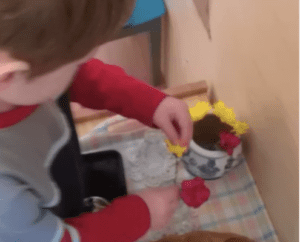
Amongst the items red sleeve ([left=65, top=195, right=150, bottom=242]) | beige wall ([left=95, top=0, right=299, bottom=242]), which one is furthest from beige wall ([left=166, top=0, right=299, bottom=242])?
red sleeve ([left=65, top=195, right=150, bottom=242])

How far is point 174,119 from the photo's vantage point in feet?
1.94

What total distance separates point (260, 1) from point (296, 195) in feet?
0.92

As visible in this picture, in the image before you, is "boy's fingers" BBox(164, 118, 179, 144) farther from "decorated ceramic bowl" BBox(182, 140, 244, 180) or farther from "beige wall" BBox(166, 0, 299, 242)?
"beige wall" BBox(166, 0, 299, 242)

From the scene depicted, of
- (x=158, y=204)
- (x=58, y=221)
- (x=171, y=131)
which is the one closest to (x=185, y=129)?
(x=171, y=131)

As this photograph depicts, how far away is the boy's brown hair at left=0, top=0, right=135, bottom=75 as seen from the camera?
25 centimetres

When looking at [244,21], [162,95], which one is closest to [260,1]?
[244,21]

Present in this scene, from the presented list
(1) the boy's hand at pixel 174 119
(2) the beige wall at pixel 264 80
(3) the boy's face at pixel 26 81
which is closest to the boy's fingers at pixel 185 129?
(1) the boy's hand at pixel 174 119

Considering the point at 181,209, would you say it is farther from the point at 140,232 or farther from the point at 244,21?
the point at 244,21

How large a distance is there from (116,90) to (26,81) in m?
0.28

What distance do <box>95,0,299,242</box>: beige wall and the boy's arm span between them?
22 centimetres

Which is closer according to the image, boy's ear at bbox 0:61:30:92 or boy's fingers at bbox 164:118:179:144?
boy's ear at bbox 0:61:30:92

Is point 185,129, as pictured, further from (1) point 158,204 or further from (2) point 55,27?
(2) point 55,27

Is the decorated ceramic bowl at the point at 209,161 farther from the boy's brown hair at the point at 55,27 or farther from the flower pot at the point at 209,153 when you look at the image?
the boy's brown hair at the point at 55,27

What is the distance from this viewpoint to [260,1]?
0.45m
